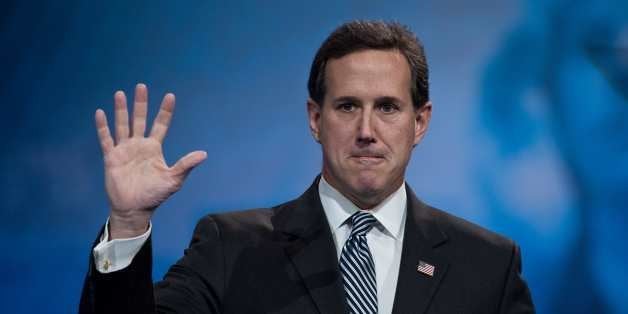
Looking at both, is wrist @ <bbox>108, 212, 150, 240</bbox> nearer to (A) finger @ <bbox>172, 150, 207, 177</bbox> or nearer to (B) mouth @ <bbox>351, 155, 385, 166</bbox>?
(A) finger @ <bbox>172, 150, 207, 177</bbox>

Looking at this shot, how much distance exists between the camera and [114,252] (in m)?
2.12

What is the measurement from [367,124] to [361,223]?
277 mm

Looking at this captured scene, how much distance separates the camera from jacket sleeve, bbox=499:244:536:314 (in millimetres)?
2570

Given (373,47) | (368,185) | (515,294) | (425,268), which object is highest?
(373,47)

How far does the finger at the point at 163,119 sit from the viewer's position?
223cm

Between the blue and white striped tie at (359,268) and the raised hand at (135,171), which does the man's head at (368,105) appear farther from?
the raised hand at (135,171)

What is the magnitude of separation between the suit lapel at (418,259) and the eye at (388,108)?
0.92 ft

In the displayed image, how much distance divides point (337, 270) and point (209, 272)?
1.13 feet

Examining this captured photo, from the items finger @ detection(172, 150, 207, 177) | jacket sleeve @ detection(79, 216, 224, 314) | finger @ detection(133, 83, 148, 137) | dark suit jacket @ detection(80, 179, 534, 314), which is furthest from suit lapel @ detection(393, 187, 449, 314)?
finger @ detection(133, 83, 148, 137)

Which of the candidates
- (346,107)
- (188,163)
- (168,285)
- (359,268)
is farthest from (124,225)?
(346,107)

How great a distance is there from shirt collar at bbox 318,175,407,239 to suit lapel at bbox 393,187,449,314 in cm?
3

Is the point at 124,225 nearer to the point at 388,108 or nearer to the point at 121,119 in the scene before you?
the point at 121,119

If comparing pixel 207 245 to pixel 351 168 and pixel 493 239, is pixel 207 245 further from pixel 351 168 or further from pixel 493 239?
pixel 493 239

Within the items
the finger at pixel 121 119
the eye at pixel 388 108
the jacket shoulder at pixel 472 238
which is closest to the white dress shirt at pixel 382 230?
the jacket shoulder at pixel 472 238
